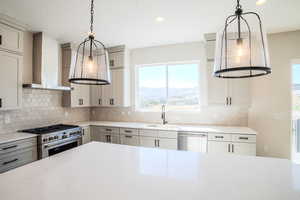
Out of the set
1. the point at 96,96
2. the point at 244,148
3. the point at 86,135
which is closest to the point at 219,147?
the point at 244,148

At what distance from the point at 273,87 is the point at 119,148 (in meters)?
3.07

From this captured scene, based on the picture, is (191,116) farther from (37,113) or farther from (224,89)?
(37,113)

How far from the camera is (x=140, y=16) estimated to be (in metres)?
2.40

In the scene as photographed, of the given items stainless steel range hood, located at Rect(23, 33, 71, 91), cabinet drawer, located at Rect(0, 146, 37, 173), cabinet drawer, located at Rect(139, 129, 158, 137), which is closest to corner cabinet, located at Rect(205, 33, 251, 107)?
cabinet drawer, located at Rect(139, 129, 158, 137)

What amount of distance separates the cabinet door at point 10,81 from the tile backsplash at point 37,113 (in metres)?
0.37

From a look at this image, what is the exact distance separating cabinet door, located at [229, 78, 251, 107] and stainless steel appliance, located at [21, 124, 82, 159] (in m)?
3.20

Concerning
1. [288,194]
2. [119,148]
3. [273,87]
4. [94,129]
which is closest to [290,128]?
[273,87]

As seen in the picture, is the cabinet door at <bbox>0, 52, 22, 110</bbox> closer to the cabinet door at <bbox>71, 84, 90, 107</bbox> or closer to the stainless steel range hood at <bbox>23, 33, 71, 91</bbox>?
the stainless steel range hood at <bbox>23, 33, 71, 91</bbox>

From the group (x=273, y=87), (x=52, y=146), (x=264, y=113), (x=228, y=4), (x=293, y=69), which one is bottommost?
(x=52, y=146)

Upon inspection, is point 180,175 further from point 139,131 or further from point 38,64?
point 38,64

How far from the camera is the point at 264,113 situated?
120 inches

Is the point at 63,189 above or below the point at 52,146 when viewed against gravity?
above

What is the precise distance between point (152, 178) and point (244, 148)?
235cm

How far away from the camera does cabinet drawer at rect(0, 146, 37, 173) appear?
2117 mm
